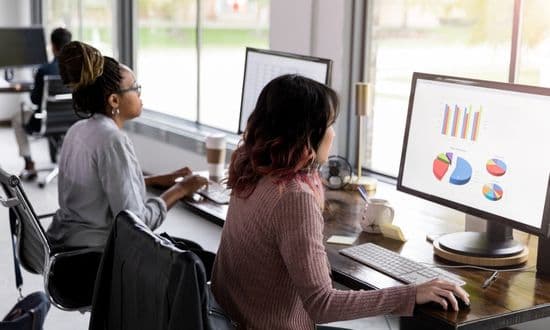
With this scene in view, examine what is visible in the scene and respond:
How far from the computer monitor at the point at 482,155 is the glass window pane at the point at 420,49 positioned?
1215mm

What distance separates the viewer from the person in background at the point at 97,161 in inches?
102

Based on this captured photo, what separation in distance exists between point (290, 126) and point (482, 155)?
2.09ft

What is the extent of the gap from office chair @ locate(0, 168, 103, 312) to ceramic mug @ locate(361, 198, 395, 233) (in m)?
0.87

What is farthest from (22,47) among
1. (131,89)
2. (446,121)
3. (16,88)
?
(446,121)

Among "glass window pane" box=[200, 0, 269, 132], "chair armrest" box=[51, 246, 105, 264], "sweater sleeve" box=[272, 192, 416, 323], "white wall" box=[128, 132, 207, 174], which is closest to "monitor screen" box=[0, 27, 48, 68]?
"white wall" box=[128, 132, 207, 174]

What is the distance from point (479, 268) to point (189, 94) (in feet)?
13.4

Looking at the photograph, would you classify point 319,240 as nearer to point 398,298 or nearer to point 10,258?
point 398,298

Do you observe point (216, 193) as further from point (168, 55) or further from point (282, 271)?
point (168, 55)

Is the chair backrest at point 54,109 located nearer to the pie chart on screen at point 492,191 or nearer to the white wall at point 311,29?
the white wall at point 311,29

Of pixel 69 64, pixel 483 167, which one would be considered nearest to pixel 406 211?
pixel 483 167

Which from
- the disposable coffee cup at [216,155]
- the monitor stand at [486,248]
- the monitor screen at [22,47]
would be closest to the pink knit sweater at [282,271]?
the monitor stand at [486,248]

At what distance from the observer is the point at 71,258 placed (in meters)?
2.63

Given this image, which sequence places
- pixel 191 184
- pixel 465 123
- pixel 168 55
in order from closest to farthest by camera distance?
pixel 465 123 → pixel 191 184 → pixel 168 55

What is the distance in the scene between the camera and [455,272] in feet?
6.94
